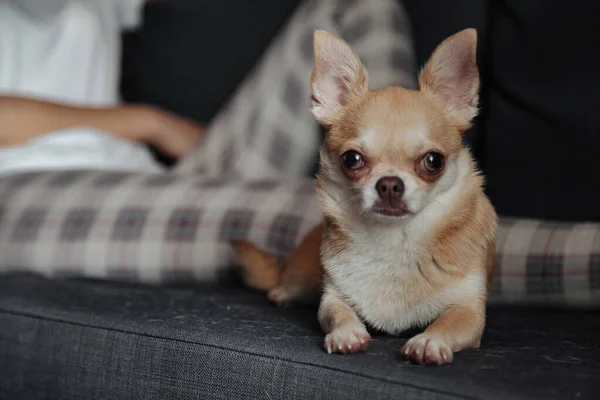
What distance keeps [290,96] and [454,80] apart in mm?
930

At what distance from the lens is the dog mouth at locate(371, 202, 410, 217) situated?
3.24 feet

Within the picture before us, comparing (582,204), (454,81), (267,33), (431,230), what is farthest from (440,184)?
(267,33)

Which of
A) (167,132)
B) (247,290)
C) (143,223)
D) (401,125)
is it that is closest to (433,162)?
(401,125)

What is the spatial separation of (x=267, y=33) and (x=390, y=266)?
4.56ft

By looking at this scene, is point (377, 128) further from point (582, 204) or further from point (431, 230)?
point (582, 204)

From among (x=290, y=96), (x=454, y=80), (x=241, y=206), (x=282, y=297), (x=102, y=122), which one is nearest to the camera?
(x=454, y=80)

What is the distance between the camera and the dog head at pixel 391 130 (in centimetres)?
101

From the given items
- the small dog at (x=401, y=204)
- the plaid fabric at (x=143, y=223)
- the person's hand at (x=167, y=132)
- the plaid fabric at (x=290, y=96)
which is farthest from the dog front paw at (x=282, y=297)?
the person's hand at (x=167, y=132)

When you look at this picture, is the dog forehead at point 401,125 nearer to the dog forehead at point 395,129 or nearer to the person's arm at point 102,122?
the dog forehead at point 395,129

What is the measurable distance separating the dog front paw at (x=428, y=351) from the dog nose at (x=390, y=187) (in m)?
0.19

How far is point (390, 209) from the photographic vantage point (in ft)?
3.25

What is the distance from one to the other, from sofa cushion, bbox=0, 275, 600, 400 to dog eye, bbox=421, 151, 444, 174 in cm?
25

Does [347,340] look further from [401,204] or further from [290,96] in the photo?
[290,96]

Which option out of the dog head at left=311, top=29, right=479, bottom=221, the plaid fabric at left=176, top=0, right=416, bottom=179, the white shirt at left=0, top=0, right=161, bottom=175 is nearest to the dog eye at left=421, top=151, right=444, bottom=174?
the dog head at left=311, top=29, right=479, bottom=221
